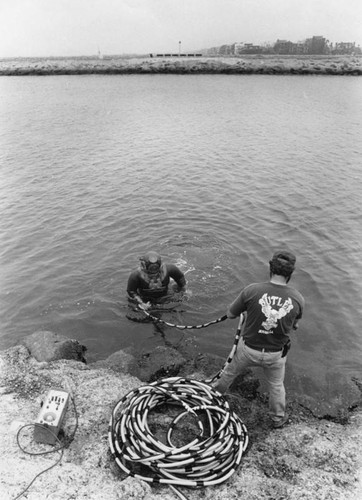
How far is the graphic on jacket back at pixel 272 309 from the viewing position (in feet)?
17.7

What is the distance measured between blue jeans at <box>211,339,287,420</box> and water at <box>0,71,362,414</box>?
127 centimetres

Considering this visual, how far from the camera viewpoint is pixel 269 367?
584cm

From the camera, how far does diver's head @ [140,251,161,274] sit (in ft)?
27.9

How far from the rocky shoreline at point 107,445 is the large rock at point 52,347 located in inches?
0.9

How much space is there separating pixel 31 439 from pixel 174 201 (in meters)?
12.7

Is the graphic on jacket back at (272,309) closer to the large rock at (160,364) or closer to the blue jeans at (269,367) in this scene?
the blue jeans at (269,367)

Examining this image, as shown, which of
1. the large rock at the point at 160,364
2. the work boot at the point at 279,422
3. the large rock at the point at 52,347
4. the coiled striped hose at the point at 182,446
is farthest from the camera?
the large rock at the point at 52,347

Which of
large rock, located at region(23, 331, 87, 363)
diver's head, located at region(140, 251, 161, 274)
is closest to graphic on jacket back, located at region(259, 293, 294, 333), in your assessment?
diver's head, located at region(140, 251, 161, 274)

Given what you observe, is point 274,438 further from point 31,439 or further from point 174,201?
point 174,201

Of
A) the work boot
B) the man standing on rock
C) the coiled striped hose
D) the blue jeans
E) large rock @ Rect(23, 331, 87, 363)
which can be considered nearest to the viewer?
the coiled striped hose

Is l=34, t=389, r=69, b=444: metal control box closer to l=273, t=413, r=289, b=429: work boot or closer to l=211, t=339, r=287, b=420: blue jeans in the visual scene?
l=211, t=339, r=287, b=420: blue jeans

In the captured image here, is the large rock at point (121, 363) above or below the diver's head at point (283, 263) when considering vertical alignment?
below

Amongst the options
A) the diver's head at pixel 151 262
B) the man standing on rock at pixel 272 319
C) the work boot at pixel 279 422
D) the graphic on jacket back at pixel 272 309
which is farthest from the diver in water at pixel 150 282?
the work boot at pixel 279 422

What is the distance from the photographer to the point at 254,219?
15000 mm
